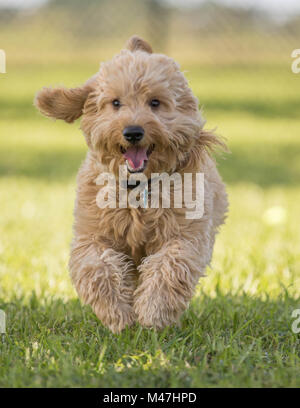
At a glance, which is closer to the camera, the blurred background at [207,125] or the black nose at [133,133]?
the black nose at [133,133]

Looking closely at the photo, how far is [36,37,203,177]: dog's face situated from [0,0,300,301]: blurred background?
0.86ft

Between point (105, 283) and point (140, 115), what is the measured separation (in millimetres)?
871

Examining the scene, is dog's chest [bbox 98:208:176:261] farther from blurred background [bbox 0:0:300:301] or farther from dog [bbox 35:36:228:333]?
blurred background [bbox 0:0:300:301]

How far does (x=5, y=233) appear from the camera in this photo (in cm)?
656

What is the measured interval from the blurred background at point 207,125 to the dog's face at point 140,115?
26cm

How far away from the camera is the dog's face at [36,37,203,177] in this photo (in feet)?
11.6

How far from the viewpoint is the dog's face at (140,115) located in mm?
3525

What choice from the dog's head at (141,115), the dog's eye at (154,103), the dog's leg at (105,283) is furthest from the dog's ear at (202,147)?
the dog's leg at (105,283)

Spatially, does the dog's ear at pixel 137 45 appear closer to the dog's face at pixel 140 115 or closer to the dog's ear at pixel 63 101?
the dog's face at pixel 140 115

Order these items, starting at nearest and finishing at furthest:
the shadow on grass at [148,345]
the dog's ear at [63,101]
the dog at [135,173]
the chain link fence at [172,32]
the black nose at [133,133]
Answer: the shadow on grass at [148,345]
the black nose at [133,133]
the dog at [135,173]
the dog's ear at [63,101]
the chain link fence at [172,32]

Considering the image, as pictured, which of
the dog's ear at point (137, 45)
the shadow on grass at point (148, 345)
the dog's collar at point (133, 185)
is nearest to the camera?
the shadow on grass at point (148, 345)

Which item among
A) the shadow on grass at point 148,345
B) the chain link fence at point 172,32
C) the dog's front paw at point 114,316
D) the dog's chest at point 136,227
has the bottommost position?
the shadow on grass at point 148,345

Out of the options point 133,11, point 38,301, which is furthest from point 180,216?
point 133,11

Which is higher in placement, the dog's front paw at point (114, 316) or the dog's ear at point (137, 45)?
the dog's ear at point (137, 45)
